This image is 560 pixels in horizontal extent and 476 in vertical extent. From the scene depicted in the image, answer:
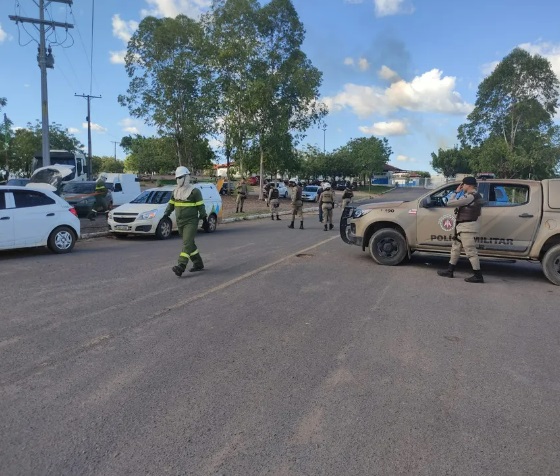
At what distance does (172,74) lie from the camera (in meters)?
35.8

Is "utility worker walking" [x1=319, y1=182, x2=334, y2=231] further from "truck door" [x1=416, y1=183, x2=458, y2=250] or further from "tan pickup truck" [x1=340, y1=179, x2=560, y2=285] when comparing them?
"truck door" [x1=416, y1=183, x2=458, y2=250]

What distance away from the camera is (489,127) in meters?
56.5

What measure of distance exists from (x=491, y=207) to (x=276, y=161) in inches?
1136

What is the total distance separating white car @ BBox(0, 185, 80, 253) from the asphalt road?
2584 mm

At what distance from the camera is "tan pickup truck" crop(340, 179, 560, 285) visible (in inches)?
323

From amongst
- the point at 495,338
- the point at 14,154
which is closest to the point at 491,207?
the point at 495,338

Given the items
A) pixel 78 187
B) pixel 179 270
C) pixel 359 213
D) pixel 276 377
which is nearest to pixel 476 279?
pixel 359 213

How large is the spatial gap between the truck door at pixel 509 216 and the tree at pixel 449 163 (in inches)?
3618

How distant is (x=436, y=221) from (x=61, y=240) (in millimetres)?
8401

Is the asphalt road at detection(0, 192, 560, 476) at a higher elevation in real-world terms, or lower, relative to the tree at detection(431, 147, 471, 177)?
lower

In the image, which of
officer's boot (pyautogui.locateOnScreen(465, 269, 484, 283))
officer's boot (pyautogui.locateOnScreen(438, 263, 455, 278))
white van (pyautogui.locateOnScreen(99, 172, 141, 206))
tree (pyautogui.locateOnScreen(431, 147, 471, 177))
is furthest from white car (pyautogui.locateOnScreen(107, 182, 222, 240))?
tree (pyautogui.locateOnScreen(431, 147, 471, 177))

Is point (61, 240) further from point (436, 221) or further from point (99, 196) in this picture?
point (99, 196)

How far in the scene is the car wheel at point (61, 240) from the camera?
10.6 meters

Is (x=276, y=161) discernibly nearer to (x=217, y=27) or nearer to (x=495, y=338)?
(x=217, y=27)
